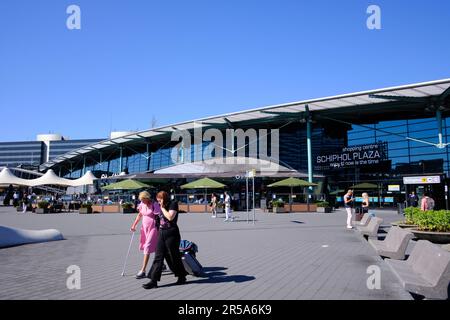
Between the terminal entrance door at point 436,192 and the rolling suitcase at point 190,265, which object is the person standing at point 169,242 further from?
the terminal entrance door at point 436,192

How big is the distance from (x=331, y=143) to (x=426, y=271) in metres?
36.6

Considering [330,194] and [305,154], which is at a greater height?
[305,154]

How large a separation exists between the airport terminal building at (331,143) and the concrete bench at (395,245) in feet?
56.1

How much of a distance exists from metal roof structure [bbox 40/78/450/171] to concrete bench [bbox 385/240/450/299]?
24920 millimetres

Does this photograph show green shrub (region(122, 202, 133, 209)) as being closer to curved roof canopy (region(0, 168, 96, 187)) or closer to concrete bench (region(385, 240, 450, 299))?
curved roof canopy (region(0, 168, 96, 187))

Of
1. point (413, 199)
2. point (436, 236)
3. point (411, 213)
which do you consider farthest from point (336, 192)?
point (436, 236)

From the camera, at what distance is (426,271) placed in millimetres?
5020

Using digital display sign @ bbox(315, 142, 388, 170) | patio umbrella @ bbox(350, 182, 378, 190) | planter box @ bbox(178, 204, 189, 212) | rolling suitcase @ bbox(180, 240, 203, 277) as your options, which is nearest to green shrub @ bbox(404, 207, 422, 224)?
rolling suitcase @ bbox(180, 240, 203, 277)

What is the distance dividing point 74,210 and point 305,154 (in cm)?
2445

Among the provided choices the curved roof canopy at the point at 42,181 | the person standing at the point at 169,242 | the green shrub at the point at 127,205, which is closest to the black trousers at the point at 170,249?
the person standing at the point at 169,242

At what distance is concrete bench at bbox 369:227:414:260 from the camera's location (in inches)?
274

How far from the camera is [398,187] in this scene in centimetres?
3406
